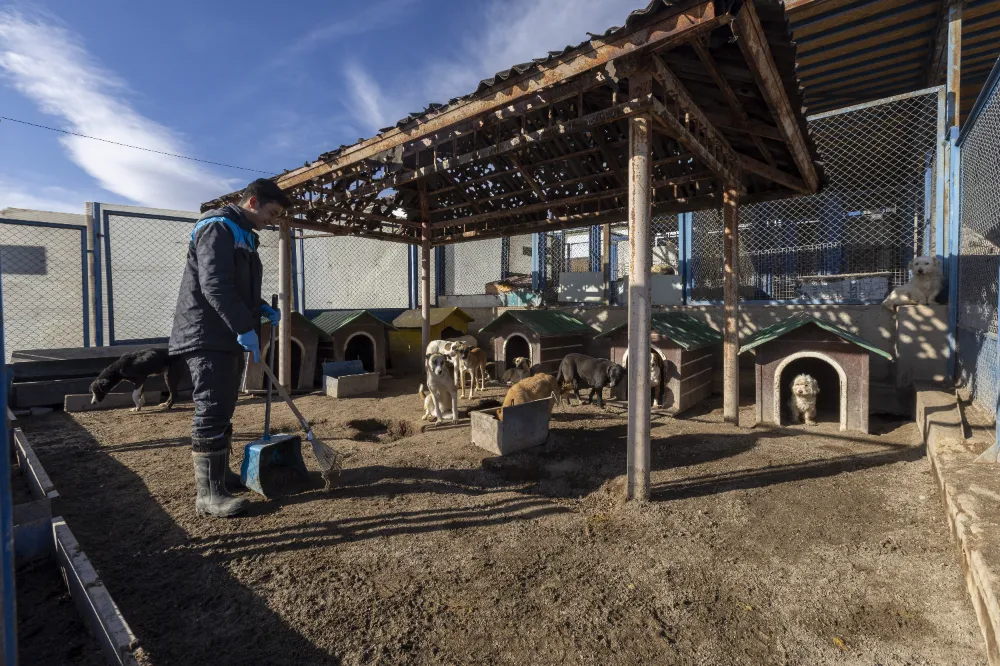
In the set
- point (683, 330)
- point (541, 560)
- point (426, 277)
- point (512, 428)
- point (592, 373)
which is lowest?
point (541, 560)

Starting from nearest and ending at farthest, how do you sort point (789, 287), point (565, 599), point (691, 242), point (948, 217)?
point (565, 599)
point (948, 217)
point (691, 242)
point (789, 287)

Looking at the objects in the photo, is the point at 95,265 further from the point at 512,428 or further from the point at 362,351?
the point at 512,428

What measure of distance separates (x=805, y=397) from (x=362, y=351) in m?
7.72

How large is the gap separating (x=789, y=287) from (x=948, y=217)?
2.85 m

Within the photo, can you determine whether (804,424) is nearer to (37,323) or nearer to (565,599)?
(565,599)

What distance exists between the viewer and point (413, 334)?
9609 millimetres

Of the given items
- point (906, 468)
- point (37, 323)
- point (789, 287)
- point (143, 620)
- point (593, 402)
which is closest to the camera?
point (143, 620)

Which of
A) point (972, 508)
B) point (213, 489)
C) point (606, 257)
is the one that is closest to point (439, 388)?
point (213, 489)

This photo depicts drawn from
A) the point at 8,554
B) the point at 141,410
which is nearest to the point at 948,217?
the point at 8,554

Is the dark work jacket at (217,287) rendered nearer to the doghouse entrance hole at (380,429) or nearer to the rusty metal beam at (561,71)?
the rusty metal beam at (561,71)

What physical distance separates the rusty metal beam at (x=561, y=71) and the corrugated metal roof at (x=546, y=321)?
3.58m

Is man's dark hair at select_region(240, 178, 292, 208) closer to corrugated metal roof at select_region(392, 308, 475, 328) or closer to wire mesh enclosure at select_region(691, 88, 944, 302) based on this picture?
corrugated metal roof at select_region(392, 308, 475, 328)

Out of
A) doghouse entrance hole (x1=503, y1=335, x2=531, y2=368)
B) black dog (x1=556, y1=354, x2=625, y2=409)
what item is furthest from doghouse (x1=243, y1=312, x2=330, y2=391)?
black dog (x1=556, y1=354, x2=625, y2=409)

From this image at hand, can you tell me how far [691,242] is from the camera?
7.96 meters
